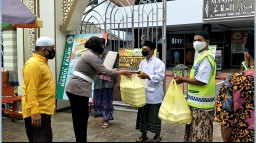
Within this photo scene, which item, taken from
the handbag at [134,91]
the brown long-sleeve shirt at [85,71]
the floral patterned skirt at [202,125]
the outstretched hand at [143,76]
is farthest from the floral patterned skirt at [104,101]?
the floral patterned skirt at [202,125]

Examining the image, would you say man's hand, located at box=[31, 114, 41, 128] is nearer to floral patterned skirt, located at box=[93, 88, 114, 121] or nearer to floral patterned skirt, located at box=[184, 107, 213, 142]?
floral patterned skirt, located at box=[184, 107, 213, 142]

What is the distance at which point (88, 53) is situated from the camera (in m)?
3.50

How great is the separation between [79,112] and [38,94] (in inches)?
29.2

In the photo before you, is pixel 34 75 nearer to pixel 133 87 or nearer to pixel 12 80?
pixel 133 87

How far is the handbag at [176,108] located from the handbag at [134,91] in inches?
30.2

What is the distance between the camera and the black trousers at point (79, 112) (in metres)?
3.48

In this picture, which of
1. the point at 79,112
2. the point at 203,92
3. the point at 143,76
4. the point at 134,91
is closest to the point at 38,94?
the point at 79,112

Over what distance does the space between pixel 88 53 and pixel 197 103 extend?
1437 millimetres

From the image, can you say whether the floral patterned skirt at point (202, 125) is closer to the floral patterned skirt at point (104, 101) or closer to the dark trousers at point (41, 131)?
the dark trousers at point (41, 131)

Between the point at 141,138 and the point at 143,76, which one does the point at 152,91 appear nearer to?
the point at 143,76

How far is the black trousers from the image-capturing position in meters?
3.48

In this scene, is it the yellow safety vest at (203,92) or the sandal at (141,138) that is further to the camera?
the sandal at (141,138)

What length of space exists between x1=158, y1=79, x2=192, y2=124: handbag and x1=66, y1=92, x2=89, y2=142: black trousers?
3.34 ft

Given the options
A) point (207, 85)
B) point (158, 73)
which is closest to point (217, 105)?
point (207, 85)
